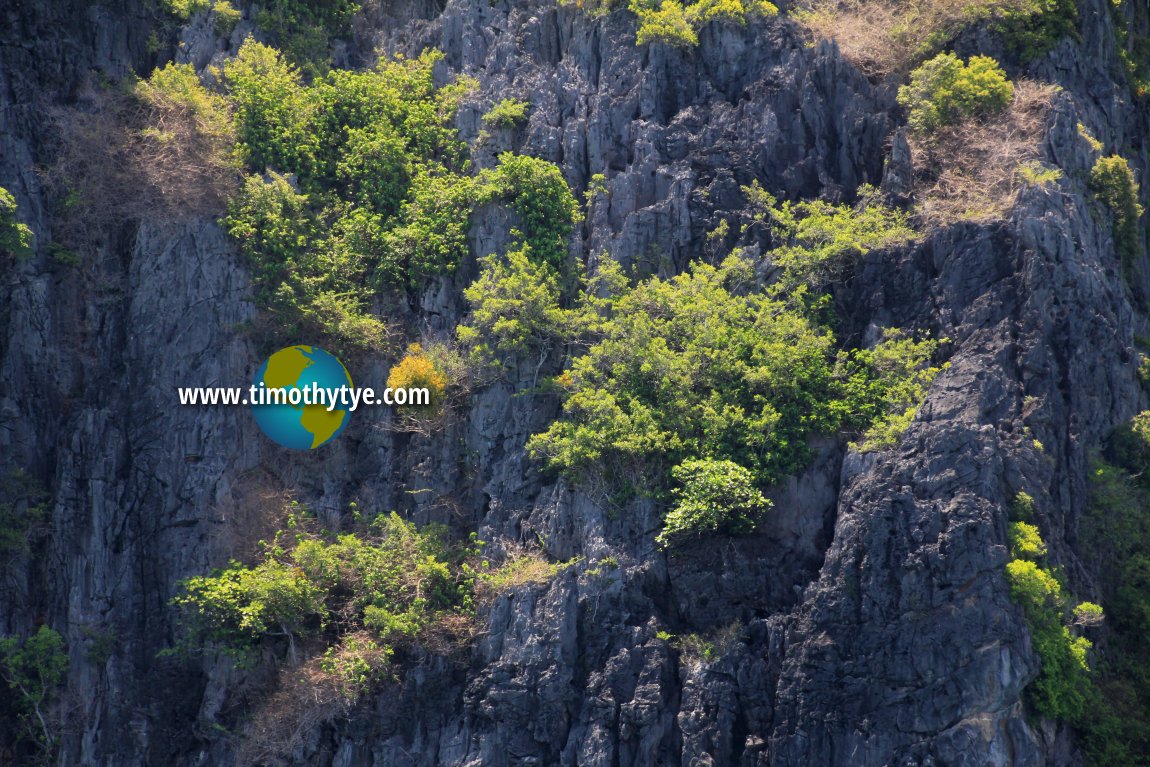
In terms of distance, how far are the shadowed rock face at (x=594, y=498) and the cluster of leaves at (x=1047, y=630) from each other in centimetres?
38

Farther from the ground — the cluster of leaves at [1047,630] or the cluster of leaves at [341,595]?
the cluster of leaves at [341,595]

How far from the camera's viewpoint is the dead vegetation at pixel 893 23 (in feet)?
95.6

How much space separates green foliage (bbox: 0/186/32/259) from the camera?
93.0 ft

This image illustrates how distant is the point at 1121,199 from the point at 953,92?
362 centimetres

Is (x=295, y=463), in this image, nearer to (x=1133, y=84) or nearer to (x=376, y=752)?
(x=376, y=752)

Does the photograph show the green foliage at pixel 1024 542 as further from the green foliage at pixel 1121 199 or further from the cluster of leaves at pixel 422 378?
the cluster of leaves at pixel 422 378

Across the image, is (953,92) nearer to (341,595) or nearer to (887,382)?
(887,382)

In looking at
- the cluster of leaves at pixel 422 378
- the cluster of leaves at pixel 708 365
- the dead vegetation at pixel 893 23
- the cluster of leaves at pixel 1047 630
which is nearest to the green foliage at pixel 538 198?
the cluster of leaves at pixel 708 365

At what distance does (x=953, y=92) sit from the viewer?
92.4ft

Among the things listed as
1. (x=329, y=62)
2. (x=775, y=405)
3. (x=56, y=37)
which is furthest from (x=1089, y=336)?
(x=56, y=37)

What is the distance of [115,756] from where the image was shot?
27.1m

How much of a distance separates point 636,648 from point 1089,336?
935cm

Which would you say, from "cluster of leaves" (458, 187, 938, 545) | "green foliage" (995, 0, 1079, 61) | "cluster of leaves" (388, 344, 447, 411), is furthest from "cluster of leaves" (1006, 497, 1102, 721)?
"cluster of leaves" (388, 344, 447, 411)

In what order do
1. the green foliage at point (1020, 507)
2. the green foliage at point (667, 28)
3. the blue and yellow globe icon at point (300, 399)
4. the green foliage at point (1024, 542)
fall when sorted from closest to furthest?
the green foliage at point (1024, 542) < the green foliage at point (1020, 507) < the blue and yellow globe icon at point (300, 399) < the green foliage at point (667, 28)
